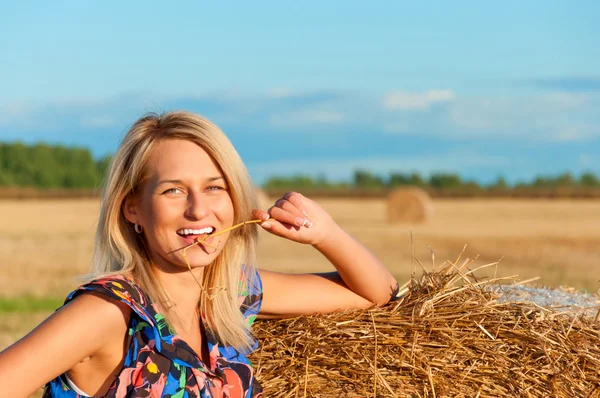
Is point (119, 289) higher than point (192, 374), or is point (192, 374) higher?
point (119, 289)

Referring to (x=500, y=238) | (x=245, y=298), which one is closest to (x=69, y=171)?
(x=500, y=238)

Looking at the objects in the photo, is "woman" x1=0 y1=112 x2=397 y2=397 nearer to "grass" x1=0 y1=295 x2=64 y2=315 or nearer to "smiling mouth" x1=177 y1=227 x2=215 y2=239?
"smiling mouth" x1=177 y1=227 x2=215 y2=239

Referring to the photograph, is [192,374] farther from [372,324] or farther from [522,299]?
[522,299]

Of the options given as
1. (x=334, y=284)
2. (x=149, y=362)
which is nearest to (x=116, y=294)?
(x=149, y=362)

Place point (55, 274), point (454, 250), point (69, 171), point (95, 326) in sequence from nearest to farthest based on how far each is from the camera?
point (95, 326), point (55, 274), point (454, 250), point (69, 171)

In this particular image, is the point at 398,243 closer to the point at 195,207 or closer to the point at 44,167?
the point at 195,207

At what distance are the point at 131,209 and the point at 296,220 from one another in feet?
1.92

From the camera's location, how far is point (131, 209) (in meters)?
2.81

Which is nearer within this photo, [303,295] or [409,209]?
[303,295]

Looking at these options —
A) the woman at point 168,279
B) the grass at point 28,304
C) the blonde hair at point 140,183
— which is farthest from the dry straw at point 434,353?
the grass at point 28,304

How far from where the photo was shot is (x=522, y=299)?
11.5 feet

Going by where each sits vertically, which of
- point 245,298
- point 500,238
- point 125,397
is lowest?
point 500,238

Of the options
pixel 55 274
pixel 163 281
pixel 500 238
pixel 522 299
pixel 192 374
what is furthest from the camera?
pixel 500 238

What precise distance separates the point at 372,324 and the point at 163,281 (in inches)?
33.8
